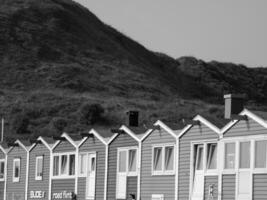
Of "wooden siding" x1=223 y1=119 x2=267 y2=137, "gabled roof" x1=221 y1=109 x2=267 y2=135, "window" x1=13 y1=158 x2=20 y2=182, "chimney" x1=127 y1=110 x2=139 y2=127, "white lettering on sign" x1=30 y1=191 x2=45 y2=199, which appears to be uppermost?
"chimney" x1=127 y1=110 x2=139 y2=127

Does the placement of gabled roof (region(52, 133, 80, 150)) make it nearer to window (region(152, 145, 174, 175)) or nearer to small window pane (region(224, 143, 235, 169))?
window (region(152, 145, 174, 175))

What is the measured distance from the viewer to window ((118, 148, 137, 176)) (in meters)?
41.5

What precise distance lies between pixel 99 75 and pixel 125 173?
93.3 meters

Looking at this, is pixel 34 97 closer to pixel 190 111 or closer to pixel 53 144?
pixel 190 111

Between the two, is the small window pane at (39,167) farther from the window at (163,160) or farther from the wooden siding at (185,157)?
the wooden siding at (185,157)

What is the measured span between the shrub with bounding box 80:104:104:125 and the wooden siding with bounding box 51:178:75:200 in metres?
44.8

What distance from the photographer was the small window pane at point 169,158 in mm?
38500

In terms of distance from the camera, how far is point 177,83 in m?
164

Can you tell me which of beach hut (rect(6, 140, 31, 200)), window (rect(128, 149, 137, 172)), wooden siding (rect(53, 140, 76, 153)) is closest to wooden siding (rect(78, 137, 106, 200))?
wooden siding (rect(53, 140, 76, 153))

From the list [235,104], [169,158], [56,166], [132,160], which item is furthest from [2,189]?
[235,104]

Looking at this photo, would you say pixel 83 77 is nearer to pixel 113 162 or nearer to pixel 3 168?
pixel 3 168

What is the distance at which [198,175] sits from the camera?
120ft

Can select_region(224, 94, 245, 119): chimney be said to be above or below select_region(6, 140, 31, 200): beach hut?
above

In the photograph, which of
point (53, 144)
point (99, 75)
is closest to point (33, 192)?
point (53, 144)
